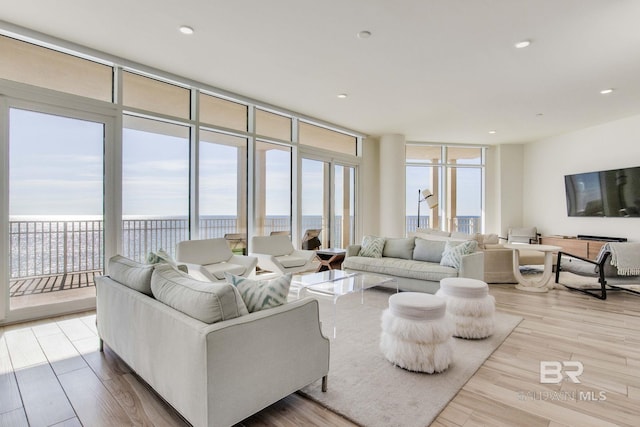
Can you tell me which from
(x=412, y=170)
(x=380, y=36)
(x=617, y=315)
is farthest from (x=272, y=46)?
(x=412, y=170)

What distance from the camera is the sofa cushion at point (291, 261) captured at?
4891 millimetres

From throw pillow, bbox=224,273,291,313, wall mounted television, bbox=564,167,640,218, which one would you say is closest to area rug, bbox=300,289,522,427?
throw pillow, bbox=224,273,291,313

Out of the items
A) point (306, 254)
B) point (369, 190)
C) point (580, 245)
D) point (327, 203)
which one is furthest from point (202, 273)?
point (580, 245)

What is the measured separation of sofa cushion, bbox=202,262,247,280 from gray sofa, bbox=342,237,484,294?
5.31ft

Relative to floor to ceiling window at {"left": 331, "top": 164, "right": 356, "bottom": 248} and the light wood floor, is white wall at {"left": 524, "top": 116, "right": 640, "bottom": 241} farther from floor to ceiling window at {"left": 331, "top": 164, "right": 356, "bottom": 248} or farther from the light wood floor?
the light wood floor

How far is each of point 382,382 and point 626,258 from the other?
3889 mm

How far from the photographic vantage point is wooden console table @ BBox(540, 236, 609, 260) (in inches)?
245

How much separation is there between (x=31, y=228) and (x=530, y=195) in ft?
31.7

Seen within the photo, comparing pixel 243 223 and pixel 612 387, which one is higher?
pixel 243 223

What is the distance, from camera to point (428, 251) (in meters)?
4.70

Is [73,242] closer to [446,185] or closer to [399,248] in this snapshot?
[399,248]

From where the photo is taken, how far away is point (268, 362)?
5.56 feet

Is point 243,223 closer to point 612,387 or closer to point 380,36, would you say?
point 380,36

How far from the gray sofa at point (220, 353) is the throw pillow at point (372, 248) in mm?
3118
